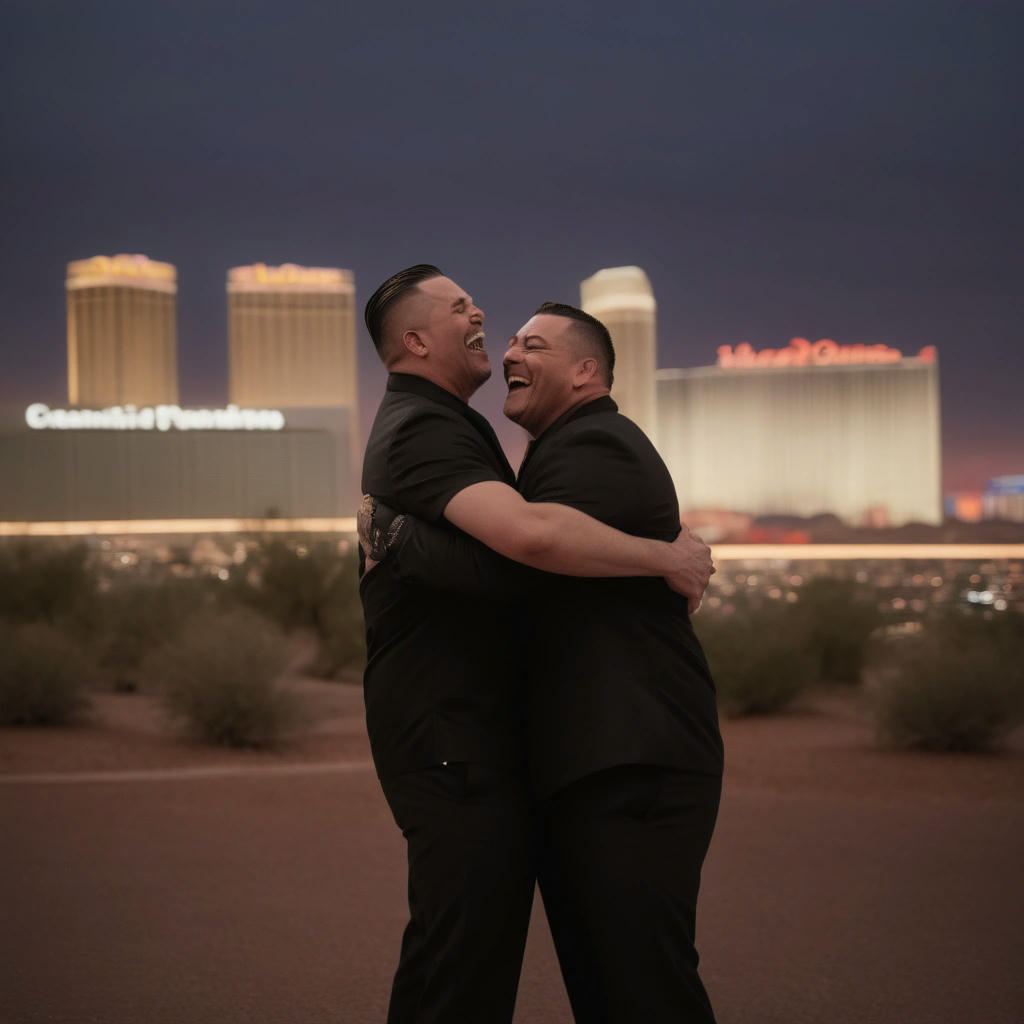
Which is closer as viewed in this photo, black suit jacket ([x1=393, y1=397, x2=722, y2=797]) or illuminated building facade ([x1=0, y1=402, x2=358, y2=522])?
black suit jacket ([x1=393, y1=397, x2=722, y2=797])

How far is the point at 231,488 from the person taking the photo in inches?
4235

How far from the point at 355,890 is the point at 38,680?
6620mm

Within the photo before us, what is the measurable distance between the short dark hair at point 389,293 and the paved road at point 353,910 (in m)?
3.08

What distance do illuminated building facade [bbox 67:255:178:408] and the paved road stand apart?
583 feet

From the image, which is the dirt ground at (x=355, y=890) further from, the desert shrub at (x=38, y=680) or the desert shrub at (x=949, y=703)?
the desert shrub at (x=38, y=680)

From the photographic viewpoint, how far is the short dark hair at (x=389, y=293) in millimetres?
3320

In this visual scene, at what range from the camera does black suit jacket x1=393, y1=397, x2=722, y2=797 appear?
2.95 metres

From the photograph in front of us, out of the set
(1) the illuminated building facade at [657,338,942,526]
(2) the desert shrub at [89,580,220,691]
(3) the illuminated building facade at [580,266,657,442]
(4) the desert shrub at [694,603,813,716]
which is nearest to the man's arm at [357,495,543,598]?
(4) the desert shrub at [694,603,813,716]

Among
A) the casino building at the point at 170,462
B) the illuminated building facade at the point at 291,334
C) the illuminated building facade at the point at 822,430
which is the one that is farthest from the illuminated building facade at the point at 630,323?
the casino building at the point at 170,462

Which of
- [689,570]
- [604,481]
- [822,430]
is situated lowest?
[689,570]

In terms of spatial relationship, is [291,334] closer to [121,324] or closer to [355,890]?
[121,324]

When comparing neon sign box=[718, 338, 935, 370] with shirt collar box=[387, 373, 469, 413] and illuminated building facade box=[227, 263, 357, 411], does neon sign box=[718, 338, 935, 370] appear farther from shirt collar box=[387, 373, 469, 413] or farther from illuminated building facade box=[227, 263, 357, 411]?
shirt collar box=[387, 373, 469, 413]

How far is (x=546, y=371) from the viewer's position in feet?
11.0

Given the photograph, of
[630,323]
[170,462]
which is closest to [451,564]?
[170,462]
